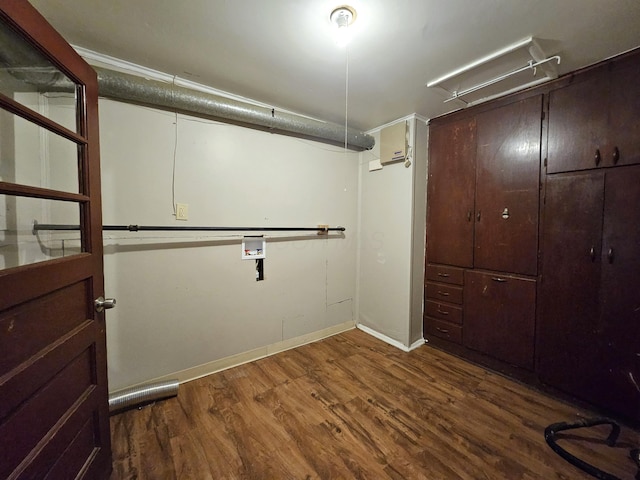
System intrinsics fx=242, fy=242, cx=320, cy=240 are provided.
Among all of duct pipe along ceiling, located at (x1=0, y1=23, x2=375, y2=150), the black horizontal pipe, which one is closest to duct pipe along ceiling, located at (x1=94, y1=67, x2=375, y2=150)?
duct pipe along ceiling, located at (x1=0, y1=23, x2=375, y2=150)

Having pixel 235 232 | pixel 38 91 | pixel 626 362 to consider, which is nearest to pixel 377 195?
pixel 235 232

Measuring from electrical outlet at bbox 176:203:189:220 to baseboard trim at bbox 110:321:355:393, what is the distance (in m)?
1.24

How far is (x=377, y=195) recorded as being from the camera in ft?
9.25

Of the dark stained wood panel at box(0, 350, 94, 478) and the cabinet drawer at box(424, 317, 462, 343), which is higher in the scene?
the dark stained wood panel at box(0, 350, 94, 478)

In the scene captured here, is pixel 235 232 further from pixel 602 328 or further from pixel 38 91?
pixel 602 328

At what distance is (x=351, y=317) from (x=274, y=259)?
132 centimetres

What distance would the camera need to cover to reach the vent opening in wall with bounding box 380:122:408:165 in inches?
96.3

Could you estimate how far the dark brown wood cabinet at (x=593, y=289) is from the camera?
1.52 metres

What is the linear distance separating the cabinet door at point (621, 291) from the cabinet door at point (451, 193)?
2.71 feet

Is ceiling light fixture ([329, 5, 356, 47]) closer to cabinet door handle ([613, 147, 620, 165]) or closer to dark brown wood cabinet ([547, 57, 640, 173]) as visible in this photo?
dark brown wood cabinet ([547, 57, 640, 173])

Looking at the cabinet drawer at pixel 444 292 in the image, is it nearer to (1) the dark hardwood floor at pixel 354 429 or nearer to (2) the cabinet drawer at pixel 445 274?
(2) the cabinet drawer at pixel 445 274

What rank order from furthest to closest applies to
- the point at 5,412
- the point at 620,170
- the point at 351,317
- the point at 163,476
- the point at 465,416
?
the point at 351,317
the point at 465,416
the point at 620,170
the point at 163,476
the point at 5,412

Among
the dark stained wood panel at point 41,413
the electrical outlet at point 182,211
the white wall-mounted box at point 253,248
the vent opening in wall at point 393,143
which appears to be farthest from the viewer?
Answer: the vent opening in wall at point 393,143

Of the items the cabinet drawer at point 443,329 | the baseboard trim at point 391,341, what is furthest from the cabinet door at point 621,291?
the baseboard trim at point 391,341
